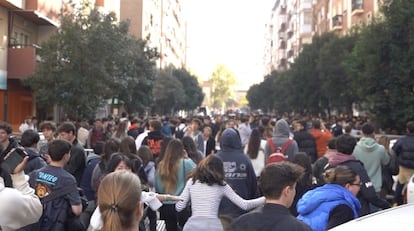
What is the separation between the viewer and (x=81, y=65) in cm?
2555

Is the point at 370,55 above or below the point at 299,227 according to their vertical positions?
→ above

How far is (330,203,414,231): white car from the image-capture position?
3.39 meters

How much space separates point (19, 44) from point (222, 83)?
136848mm

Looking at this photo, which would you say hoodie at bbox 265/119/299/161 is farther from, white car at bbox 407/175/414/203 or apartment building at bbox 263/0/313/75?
apartment building at bbox 263/0/313/75

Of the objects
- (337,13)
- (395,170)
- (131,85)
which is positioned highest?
(337,13)

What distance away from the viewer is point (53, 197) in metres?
5.98

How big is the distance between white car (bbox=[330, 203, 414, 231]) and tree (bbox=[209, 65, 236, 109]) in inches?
6244

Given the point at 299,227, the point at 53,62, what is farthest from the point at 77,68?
the point at 299,227

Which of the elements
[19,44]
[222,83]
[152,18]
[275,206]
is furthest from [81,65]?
[222,83]

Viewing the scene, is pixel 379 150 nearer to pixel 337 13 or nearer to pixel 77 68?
pixel 77 68

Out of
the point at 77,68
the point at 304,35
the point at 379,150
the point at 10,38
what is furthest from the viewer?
the point at 304,35

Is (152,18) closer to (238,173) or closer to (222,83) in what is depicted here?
(238,173)

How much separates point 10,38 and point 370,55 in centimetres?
1531

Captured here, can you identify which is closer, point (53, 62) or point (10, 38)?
point (53, 62)
